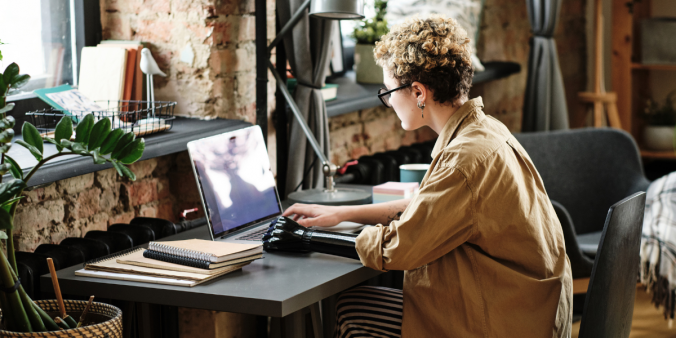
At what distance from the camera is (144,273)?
1.58m

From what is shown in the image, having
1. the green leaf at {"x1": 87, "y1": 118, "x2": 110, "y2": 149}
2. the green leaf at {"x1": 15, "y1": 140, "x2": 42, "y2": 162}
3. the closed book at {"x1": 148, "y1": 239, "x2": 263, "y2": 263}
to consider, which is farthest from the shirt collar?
the green leaf at {"x1": 15, "y1": 140, "x2": 42, "y2": 162}

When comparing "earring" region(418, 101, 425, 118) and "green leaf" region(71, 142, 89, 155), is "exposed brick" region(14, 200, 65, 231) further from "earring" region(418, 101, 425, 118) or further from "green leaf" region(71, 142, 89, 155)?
"earring" region(418, 101, 425, 118)

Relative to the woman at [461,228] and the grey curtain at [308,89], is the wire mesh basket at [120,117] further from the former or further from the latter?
the woman at [461,228]

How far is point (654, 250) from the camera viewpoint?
2684 millimetres

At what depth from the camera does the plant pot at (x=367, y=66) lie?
10.2 ft

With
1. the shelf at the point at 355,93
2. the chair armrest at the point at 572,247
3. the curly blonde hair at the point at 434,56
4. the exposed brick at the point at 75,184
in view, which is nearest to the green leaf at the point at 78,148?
the exposed brick at the point at 75,184

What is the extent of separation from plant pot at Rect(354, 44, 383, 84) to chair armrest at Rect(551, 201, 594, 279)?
3.25 ft

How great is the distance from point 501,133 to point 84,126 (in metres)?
0.87

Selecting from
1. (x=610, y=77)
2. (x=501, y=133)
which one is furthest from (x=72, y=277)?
(x=610, y=77)

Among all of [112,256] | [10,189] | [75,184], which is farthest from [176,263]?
[75,184]

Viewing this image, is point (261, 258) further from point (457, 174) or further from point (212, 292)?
point (457, 174)

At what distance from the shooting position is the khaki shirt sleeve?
57.8 inches

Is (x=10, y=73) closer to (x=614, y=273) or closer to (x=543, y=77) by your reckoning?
(x=614, y=273)

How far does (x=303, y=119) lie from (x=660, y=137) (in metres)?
2.87
